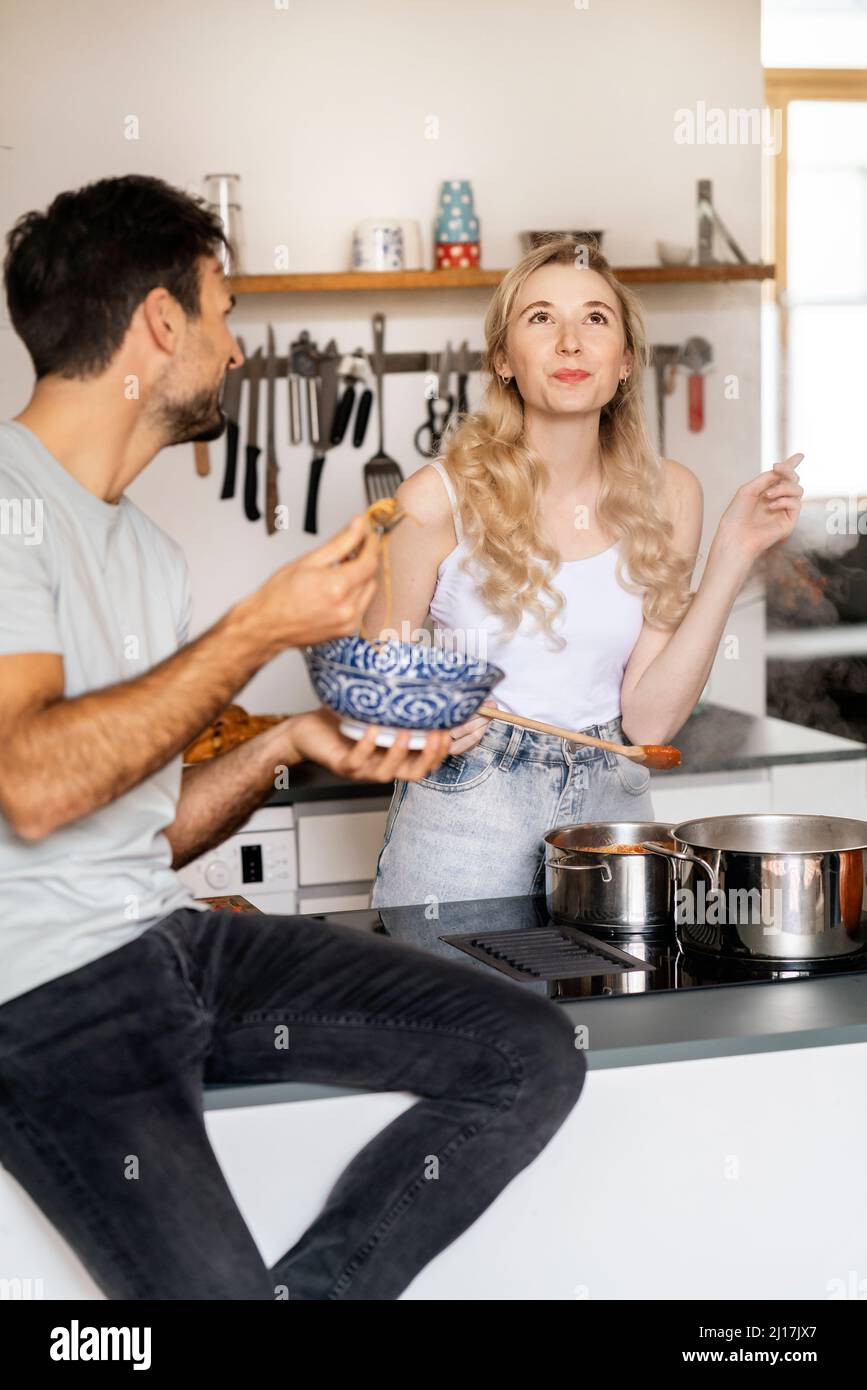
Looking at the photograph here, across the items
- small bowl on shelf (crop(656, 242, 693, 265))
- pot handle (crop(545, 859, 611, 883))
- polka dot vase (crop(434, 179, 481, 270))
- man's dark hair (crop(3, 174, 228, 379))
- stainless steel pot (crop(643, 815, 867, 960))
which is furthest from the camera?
small bowl on shelf (crop(656, 242, 693, 265))

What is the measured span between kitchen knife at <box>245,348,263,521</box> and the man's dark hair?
5.28 feet

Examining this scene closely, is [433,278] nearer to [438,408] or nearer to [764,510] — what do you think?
[438,408]

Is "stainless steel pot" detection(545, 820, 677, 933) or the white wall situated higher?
the white wall

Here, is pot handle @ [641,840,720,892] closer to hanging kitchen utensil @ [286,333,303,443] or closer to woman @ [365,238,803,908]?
woman @ [365,238,803,908]

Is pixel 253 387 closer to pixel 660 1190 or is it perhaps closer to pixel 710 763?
pixel 710 763

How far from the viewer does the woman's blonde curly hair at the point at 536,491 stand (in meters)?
1.93

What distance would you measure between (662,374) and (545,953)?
6.13 ft

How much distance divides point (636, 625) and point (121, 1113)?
1.09 meters

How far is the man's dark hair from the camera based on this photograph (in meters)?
1.28

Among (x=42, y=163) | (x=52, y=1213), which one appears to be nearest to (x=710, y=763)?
(x=42, y=163)

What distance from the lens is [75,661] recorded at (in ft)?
3.90

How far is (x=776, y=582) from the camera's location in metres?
3.41

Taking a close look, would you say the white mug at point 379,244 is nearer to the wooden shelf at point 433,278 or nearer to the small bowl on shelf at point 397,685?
the wooden shelf at point 433,278
